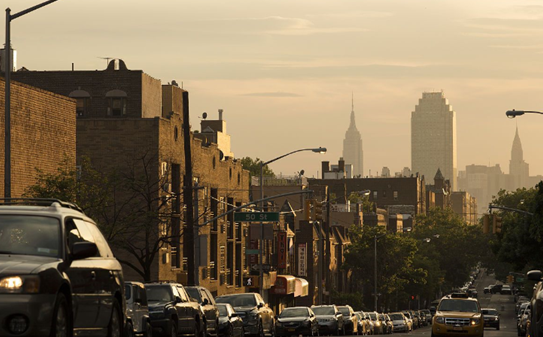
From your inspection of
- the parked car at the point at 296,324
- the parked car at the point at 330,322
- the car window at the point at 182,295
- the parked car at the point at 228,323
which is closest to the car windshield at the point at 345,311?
the parked car at the point at 330,322

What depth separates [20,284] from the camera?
1279cm

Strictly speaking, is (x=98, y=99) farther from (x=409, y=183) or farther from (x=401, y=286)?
(x=409, y=183)

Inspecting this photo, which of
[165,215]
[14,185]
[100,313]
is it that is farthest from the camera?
[165,215]

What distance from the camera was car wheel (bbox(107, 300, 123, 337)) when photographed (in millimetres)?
15931

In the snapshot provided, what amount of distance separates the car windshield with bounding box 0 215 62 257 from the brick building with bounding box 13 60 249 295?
29666mm

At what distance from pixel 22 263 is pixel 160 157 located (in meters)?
43.5

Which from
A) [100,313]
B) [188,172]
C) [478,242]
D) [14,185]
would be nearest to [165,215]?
[188,172]

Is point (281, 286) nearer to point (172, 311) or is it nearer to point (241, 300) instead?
point (241, 300)

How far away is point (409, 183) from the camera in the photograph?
194 metres

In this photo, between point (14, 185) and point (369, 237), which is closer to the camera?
point (14, 185)

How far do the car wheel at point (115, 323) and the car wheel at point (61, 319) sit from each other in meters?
1.94

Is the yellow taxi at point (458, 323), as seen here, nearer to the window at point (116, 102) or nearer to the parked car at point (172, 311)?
the parked car at point (172, 311)

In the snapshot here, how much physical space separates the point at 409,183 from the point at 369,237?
89022mm

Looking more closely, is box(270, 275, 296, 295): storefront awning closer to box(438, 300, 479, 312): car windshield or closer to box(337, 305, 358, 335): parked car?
box(337, 305, 358, 335): parked car
